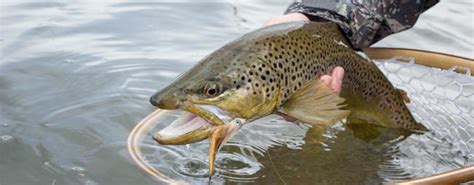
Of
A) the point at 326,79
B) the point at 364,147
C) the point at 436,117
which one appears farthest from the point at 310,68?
the point at 436,117

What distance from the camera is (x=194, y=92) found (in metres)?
2.22

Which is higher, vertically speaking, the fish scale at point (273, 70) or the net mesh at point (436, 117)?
the fish scale at point (273, 70)

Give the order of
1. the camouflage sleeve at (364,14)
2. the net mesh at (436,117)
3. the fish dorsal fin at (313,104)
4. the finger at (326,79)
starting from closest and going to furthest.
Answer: the fish dorsal fin at (313,104)
the finger at (326,79)
the camouflage sleeve at (364,14)
the net mesh at (436,117)

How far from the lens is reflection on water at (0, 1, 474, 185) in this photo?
9.51ft

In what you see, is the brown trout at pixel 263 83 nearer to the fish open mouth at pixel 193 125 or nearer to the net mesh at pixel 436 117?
the fish open mouth at pixel 193 125

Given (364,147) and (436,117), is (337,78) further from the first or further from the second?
(436,117)

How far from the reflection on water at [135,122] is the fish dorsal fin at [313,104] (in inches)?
18.7

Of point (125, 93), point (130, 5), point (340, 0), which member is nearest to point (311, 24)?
point (340, 0)

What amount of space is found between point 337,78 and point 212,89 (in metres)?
0.61

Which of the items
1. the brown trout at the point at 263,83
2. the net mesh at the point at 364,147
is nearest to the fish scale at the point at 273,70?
the brown trout at the point at 263,83

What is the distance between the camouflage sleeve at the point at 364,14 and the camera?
289 cm

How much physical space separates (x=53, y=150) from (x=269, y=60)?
107 centimetres

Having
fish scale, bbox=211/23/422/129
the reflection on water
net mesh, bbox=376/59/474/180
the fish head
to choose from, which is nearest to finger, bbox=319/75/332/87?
fish scale, bbox=211/23/422/129

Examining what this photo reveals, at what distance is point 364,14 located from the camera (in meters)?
2.94
